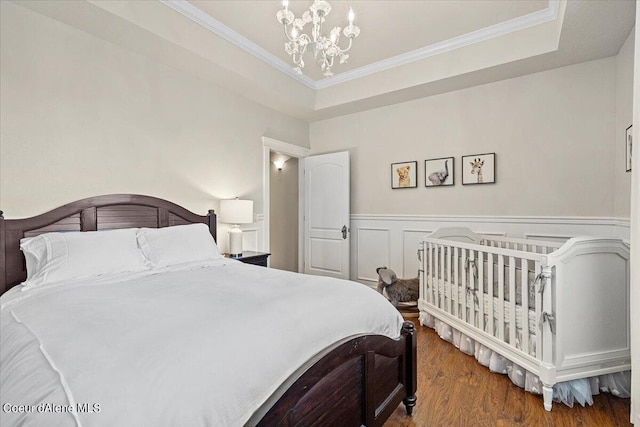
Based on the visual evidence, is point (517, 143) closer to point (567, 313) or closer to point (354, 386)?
point (567, 313)

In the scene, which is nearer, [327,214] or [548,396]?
[548,396]

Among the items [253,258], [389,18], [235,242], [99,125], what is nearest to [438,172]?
[389,18]

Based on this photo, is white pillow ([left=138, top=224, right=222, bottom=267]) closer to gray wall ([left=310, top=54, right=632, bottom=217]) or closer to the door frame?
the door frame

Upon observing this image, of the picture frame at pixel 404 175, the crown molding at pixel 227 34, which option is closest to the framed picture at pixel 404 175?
the picture frame at pixel 404 175

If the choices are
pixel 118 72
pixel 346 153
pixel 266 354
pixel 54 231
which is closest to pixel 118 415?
pixel 266 354

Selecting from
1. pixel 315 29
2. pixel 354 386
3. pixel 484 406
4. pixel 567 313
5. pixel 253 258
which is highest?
pixel 315 29

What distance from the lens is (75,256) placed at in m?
1.93

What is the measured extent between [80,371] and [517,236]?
144 inches

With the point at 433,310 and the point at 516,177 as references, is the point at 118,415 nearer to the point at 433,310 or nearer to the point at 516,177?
the point at 433,310

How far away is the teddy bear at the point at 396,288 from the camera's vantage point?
3.56m

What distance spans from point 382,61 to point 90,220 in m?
3.23

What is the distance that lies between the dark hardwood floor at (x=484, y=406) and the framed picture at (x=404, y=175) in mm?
2238

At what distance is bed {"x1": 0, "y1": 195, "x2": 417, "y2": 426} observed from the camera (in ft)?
2.62

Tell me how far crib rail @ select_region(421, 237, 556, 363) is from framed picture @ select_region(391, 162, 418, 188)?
41.3 inches
